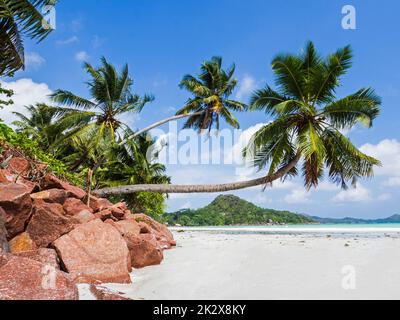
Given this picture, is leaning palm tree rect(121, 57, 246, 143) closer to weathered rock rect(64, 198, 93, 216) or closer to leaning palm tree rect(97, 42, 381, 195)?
leaning palm tree rect(97, 42, 381, 195)

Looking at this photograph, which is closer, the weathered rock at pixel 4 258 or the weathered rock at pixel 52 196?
the weathered rock at pixel 4 258

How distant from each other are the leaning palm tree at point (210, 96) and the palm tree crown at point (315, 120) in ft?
21.8

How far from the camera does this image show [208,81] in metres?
21.9

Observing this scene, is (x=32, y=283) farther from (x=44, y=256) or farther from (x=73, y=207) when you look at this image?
(x=73, y=207)

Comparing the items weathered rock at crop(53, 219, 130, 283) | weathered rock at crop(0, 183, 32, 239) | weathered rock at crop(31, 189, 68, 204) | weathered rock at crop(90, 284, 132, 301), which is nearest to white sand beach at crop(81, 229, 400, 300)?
weathered rock at crop(90, 284, 132, 301)

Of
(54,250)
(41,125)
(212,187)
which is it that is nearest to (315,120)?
(212,187)

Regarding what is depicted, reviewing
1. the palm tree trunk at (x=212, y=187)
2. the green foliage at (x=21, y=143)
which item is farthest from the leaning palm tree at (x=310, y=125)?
the green foliage at (x=21, y=143)

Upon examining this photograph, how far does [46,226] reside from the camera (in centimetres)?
481

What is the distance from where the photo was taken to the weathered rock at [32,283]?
287 centimetres

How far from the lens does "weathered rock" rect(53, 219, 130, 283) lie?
4047 millimetres

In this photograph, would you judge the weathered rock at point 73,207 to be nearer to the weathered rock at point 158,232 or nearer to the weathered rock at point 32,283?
the weathered rock at point 158,232

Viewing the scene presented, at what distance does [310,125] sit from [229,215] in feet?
170

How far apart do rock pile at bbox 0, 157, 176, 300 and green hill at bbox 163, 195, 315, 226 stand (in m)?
51.1
